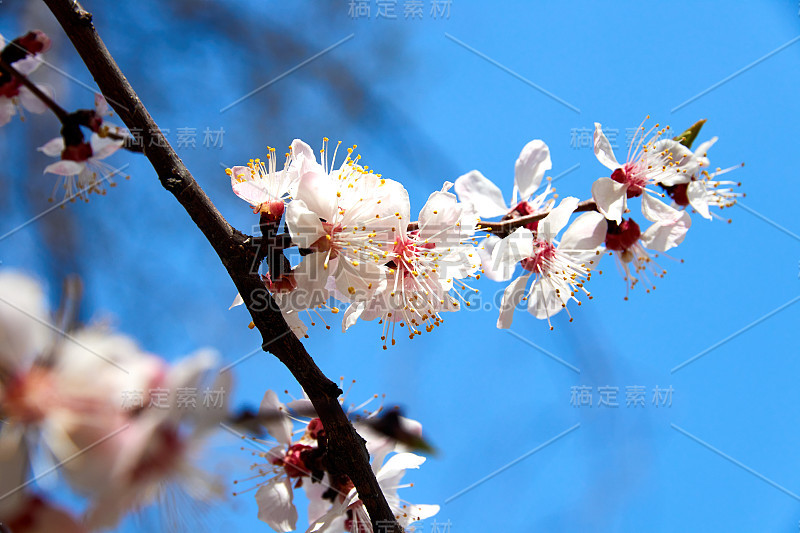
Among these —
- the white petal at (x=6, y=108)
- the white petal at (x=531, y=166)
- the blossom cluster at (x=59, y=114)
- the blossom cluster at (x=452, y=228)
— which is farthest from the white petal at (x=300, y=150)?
the white petal at (x=531, y=166)

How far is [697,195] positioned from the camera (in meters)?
1.30

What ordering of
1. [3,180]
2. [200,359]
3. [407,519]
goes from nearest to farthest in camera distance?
[200,359], [3,180], [407,519]

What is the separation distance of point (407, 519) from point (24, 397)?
3.46ft

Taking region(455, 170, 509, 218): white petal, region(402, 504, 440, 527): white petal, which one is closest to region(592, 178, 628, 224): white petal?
region(455, 170, 509, 218): white petal

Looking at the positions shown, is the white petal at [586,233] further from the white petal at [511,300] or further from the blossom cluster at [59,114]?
the blossom cluster at [59,114]

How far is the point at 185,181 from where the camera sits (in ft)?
2.94

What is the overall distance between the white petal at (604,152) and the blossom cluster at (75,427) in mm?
1127

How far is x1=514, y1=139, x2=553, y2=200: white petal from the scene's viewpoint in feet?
4.62

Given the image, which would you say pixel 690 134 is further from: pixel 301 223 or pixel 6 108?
pixel 6 108

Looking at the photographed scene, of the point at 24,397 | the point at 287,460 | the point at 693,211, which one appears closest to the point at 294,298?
the point at 287,460

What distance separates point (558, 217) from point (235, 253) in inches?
27.5

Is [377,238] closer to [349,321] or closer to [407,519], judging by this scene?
[349,321]

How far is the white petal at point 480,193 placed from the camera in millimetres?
1310

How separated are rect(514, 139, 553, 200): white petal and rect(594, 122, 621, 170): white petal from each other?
0.14 m
